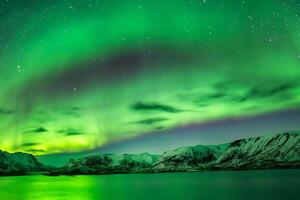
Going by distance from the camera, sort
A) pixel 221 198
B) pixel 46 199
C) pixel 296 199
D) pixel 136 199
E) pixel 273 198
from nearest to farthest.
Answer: pixel 296 199, pixel 273 198, pixel 221 198, pixel 136 199, pixel 46 199

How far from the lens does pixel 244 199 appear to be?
7706 cm

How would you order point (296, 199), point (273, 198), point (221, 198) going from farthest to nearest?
1. point (221, 198)
2. point (273, 198)
3. point (296, 199)

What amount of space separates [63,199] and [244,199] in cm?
4245

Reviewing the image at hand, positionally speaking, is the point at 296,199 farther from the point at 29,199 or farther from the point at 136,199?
the point at 29,199

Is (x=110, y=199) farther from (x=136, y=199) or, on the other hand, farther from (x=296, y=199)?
(x=296, y=199)

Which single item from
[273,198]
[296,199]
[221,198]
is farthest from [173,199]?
[296,199]

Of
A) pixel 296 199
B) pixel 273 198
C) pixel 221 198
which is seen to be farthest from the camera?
pixel 221 198

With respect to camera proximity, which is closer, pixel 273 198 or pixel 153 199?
pixel 273 198

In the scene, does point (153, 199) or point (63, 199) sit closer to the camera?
point (153, 199)

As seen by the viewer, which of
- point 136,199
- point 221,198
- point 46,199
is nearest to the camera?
point 221,198

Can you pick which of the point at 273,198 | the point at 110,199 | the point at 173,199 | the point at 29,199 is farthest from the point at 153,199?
the point at 29,199

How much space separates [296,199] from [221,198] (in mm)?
17368

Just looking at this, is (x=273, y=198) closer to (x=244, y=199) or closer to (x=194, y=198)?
(x=244, y=199)

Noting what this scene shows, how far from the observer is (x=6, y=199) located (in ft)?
290
